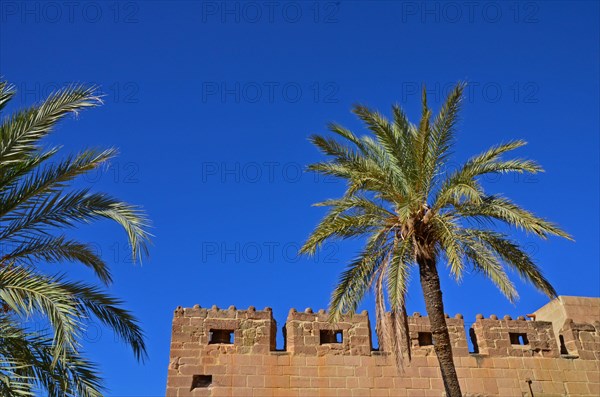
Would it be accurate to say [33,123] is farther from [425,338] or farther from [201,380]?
[425,338]

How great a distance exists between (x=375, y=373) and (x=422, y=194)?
5.28m

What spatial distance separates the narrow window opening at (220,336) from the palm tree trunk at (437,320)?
5.23 meters

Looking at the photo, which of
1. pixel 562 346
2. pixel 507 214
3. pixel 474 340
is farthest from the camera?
pixel 562 346

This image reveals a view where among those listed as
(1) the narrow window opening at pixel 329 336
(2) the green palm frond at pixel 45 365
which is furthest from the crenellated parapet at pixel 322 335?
(2) the green palm frond at pixel 45 365

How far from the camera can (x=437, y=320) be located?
12.5 meters

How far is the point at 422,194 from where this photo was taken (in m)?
12.5

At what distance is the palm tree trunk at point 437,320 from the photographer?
12.1 metres

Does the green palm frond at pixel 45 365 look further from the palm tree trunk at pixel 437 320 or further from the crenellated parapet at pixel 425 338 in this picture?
the crenellated parapet at pixel 425 338

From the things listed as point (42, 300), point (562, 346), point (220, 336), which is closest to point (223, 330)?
point (220, 336)

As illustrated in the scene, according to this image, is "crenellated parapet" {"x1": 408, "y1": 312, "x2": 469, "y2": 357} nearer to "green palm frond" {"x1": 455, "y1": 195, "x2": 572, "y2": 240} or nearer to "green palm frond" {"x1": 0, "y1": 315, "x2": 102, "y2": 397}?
"green palm frond" {"x1": 455, "y1": 195, "x2": 572, "y2": 240}

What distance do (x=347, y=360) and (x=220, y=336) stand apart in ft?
10.4

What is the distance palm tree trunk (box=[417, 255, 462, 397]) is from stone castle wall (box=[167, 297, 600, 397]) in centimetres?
331

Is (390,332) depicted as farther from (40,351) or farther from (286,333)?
(40,351)

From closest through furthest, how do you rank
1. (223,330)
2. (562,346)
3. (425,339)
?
(223,330) → (425,339) → (562,346)
